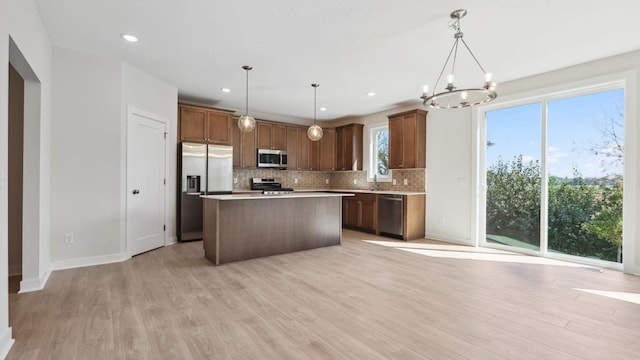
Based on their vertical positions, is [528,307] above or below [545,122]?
below

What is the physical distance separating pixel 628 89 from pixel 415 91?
2.67 m

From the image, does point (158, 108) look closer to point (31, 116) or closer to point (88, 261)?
point (31, 116)

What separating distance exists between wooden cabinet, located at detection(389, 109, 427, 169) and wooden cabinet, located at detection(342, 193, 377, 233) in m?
0.92

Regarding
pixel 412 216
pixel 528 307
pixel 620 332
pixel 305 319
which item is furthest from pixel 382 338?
pixel 412 216

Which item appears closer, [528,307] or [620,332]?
[620,332]

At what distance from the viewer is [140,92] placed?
14.2 ft

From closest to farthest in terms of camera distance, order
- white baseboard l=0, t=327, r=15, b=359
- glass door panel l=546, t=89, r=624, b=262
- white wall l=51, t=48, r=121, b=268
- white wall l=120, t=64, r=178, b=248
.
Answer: white baseboard l=0, t=327, r=15, b=359
white wall l=51, t=48, r=121, b=268
glass door panel l=546, t=89, r=624, b=262
white wall l=120, t=64, r=178, b=248

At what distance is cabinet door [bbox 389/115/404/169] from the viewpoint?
19.9ft

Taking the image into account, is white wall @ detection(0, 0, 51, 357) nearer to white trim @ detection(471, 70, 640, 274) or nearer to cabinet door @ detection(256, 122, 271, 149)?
cabinet door @ detection(256, 122, 271, 149)

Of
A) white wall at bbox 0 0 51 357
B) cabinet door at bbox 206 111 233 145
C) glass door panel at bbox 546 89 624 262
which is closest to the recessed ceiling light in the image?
white wall at bbox 0 0 51 357

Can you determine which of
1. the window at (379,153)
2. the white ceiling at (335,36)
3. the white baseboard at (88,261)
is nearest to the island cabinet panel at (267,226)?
the white baseboard at (88,261)

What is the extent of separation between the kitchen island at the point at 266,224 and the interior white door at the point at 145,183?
96 centimetres

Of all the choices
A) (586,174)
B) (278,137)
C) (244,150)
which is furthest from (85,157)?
(586,174)

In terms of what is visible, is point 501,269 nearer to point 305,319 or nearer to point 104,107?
point 305,319
